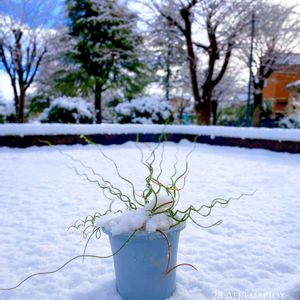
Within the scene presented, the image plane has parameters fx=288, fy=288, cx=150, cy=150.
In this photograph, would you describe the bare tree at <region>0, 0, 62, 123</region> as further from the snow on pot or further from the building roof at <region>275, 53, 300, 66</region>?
the snow on pot

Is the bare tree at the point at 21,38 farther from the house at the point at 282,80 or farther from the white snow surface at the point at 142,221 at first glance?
the white snow surface at the point at 142,221

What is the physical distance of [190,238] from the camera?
7.98 ft

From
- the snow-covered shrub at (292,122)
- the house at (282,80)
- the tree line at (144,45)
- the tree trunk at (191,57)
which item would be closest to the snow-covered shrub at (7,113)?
the tree line at (144,45)

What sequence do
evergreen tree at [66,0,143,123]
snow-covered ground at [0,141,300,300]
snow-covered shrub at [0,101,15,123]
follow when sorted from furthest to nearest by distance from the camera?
snow-covered shrub at [0,101,15,123], evergreen tree at [66,0,143,123], snow-covered ground at [0,141,300,300]

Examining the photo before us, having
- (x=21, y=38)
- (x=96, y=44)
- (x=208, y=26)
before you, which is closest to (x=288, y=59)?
(x=208, y=26)

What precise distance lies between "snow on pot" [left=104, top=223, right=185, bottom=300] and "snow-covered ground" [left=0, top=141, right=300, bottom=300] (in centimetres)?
16

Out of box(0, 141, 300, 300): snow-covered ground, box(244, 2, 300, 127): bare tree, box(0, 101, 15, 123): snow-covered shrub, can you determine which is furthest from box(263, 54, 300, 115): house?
box(0, 101, 15, 123): snow-covered shrub

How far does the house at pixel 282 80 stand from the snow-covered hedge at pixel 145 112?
288 inches

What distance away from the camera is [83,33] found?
620 inches

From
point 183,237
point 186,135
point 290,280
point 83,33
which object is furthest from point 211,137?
point 83,33

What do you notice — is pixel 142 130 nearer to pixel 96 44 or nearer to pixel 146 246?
pixel 146 246

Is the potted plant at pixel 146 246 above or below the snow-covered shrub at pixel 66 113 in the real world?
below

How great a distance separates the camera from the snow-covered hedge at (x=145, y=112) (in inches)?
412

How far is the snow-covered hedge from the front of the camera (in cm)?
1046
